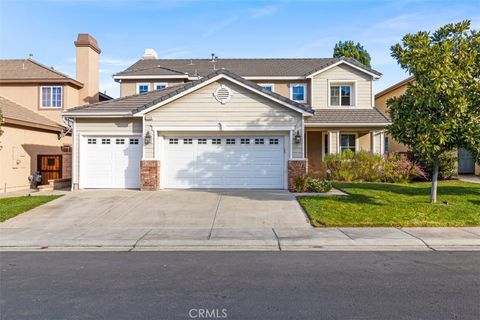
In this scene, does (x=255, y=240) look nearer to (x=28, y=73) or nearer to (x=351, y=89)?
Result: (x=351, y=89)

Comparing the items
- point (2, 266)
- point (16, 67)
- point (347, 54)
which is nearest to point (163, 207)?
point (2, 266)

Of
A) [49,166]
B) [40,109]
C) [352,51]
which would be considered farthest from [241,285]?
[352,51]

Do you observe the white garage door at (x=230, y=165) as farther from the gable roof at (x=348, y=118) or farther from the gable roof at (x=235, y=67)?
the gable roof at (x=235, y=67)

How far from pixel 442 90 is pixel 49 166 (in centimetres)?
1820

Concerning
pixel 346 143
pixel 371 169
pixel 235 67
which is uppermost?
pixel 235 67

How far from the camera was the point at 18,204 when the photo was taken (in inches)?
494

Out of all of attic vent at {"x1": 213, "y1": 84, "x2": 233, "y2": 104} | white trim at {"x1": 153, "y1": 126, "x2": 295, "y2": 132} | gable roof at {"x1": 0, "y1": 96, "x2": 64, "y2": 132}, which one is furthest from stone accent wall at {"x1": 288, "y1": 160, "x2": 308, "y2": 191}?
gable roof at {"x1": 0, "y1": 96, "x2": 64, "y2": 132}

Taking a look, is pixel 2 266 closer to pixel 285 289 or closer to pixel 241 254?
pixel 241 254

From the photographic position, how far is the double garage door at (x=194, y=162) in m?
16.0

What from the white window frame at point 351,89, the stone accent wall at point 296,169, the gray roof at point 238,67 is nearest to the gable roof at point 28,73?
the gray roof at point 238,67

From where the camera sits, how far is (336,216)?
1053cm

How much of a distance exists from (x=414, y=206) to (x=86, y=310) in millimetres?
9949

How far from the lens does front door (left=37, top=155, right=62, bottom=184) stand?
19.6 m

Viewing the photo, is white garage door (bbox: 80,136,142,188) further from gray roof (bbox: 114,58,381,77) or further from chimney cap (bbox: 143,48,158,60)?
chimney cap (bbox: 143,48,158,60)
